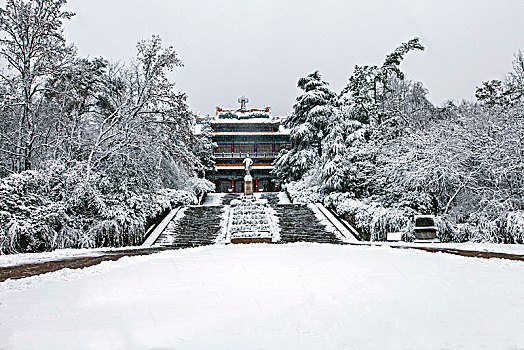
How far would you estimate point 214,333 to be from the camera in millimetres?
3018

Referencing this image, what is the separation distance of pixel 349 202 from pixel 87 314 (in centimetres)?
1458

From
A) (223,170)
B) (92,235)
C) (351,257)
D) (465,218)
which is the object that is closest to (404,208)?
(465,218)

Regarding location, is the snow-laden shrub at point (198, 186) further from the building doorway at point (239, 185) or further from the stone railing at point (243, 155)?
the building doorway at point (239, 185)

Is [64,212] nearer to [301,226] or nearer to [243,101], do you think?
[301,226]

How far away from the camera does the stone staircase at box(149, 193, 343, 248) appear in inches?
512

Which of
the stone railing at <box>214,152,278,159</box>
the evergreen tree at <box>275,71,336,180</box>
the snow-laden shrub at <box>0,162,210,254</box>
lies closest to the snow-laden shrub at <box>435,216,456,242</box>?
the snow-laden shrub at <box>0,162,210,254</box>

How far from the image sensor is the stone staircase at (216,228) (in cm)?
1300

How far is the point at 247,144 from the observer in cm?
3866

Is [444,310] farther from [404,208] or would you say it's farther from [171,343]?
[404,208]

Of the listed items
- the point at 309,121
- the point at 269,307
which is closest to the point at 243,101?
the point at 309,121

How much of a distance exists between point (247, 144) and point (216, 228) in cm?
2453

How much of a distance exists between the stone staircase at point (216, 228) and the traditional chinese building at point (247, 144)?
18.8 meters

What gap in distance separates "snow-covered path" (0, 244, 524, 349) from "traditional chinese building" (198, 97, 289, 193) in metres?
31.3

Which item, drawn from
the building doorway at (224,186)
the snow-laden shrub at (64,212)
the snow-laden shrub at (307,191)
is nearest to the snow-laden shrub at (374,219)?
the snow-laden shrub at (307,191)
